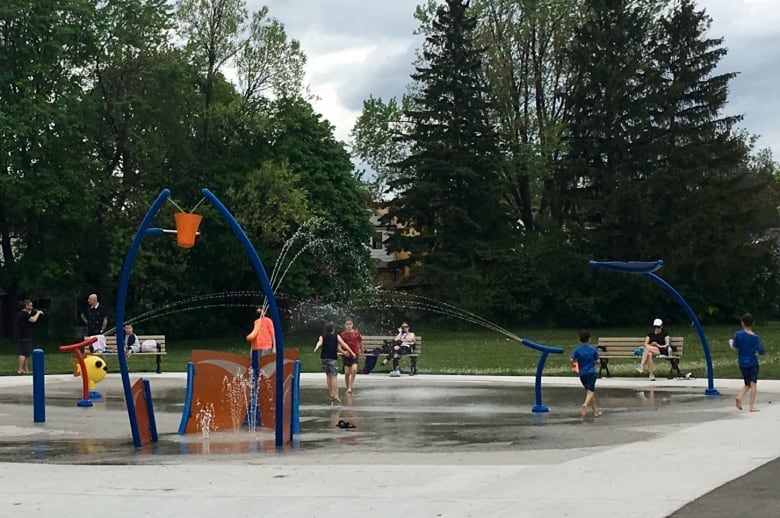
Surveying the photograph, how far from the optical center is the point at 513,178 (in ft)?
199

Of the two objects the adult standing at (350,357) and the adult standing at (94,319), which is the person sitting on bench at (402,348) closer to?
the adult standing at (350,357)

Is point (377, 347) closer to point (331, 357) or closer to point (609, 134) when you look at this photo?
point (331, 357)

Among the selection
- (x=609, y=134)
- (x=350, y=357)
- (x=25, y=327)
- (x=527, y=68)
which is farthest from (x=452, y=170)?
(x=350, y=357)

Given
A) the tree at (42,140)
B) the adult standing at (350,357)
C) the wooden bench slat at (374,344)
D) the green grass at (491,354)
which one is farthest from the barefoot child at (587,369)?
the tree at (42,140)

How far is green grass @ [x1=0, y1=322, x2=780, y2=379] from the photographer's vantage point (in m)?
28.5

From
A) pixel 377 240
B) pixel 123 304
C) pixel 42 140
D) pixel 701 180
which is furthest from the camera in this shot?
pixel 377 240

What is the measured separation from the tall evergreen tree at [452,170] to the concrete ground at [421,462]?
117ft

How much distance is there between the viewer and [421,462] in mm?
11930

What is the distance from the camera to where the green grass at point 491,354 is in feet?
93.7

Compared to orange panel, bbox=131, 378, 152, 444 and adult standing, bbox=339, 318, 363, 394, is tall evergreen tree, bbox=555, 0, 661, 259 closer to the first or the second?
adult standing, bbox=339, 318, 363, 394

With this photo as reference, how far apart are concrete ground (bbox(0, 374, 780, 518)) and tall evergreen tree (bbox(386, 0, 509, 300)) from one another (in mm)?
35683

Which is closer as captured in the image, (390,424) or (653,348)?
(390,424)

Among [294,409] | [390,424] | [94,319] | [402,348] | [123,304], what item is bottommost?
[390,424]

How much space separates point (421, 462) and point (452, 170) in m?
44.2
